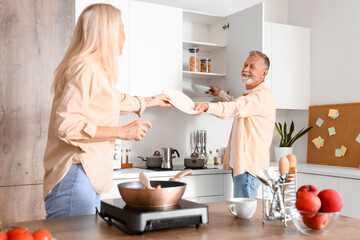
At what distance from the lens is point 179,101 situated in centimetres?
273

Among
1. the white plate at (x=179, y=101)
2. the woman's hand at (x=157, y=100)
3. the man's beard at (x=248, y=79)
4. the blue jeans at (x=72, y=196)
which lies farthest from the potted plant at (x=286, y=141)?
the blue jeans at (x=72, y=196)

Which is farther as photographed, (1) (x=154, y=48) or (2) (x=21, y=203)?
(1) (x=154, y=48)

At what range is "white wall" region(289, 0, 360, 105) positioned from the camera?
3932 millimetres

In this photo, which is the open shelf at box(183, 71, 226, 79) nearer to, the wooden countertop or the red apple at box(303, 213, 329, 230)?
the wooden countertop

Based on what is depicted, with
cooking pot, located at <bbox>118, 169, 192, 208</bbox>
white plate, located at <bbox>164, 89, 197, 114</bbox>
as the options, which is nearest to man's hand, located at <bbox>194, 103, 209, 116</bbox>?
white plate, located at <bbox>164, 89, 197, 114</bbox>

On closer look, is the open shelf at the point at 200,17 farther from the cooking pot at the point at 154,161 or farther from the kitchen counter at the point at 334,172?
the kitchen counter at the point at 334,172

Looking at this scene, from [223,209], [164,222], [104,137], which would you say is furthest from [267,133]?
[164,222]

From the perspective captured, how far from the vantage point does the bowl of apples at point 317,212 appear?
1252mm

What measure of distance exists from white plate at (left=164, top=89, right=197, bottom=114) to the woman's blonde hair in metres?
0.84

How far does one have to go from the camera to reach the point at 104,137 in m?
1.67

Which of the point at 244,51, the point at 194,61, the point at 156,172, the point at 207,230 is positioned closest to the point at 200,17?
the point at 194,61

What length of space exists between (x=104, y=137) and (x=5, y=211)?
1.45 meters

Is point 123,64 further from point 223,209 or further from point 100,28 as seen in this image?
point 223,209

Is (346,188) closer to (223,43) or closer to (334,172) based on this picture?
(334,172)
